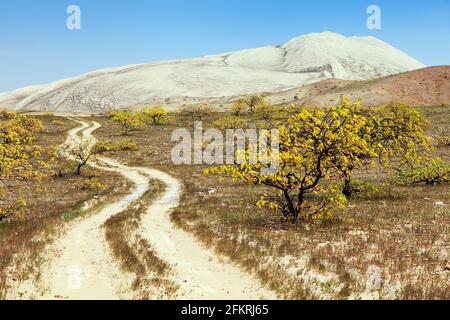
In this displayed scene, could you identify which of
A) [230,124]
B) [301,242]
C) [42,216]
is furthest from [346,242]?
[230,124]

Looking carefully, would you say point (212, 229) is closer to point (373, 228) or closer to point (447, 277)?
point (373, 228)

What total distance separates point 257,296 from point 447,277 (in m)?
5.82

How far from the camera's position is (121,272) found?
1234 centimetres

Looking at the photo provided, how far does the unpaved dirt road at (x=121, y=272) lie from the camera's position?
10711 mm

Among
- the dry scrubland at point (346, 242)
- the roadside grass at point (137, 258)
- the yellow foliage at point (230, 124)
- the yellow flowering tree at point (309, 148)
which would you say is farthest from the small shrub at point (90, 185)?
the yellow foliage at point (230, 124)

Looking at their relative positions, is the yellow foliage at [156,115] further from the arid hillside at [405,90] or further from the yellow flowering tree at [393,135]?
the yellow flowering tree at [393,135]

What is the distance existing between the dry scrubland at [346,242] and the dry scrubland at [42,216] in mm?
6546

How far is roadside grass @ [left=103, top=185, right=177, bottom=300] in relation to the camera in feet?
35.2

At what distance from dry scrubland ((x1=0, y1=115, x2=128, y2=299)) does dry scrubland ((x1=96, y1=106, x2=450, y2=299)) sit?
6.55 metres

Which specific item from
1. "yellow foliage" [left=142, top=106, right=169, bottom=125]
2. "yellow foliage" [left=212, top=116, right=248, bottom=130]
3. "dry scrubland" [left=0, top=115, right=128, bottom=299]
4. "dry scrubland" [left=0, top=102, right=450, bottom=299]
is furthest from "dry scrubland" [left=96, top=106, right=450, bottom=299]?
"yellow foliage" [left=142, top=106, right=169, bottom=125]

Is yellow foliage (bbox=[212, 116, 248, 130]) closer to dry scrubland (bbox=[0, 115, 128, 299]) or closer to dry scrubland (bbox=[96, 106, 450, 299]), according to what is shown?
dry scrubland (bbox=[0, 115, 128, 299])

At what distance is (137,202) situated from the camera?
26297 mm

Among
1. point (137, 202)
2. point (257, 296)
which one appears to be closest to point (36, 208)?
point (137, 202)
